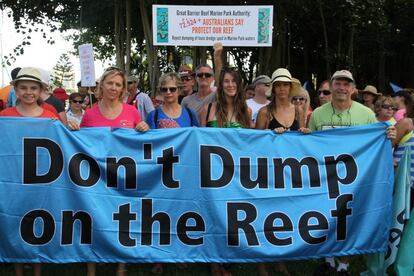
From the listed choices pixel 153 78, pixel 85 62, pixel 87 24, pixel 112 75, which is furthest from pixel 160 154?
pixel 87 24

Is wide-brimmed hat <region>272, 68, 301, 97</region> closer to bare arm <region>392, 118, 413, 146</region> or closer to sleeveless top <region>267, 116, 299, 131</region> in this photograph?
sleeveless top <region>267, 116, 299, 131</region>

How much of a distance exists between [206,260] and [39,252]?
1.46 meters

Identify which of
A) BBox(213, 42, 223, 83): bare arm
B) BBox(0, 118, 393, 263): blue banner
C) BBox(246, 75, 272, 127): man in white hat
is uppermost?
BBox(213, 42, 223, 83): bare arm

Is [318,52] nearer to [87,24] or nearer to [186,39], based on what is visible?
[87,24]

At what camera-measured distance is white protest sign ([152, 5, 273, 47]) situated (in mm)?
5715

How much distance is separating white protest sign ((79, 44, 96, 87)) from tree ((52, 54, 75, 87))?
63.3 feet

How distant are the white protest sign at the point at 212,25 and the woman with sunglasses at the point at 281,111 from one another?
48.3 inches

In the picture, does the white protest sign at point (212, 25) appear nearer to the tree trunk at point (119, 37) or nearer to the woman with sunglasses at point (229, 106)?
the woman with sunglasses at point (229, 106)

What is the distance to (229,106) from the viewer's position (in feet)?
15.4

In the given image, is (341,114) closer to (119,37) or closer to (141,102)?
(141,102)

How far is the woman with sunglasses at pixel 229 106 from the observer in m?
4.62

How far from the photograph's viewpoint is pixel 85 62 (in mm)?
7152

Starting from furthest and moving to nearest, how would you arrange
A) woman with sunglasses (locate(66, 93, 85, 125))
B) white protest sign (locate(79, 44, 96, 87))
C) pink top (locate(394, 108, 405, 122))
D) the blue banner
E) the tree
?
the tree → woman with sunglasses (locate(66, 93, 85, 125)) → white protest sign (locate(79, 44, 96, 87)) → pink top (locate(394, 108, 405, 122)) → the blue banner

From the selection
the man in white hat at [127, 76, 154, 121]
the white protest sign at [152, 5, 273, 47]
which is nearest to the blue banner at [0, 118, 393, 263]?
the white protest sign at [152, 5, 273, 47]
